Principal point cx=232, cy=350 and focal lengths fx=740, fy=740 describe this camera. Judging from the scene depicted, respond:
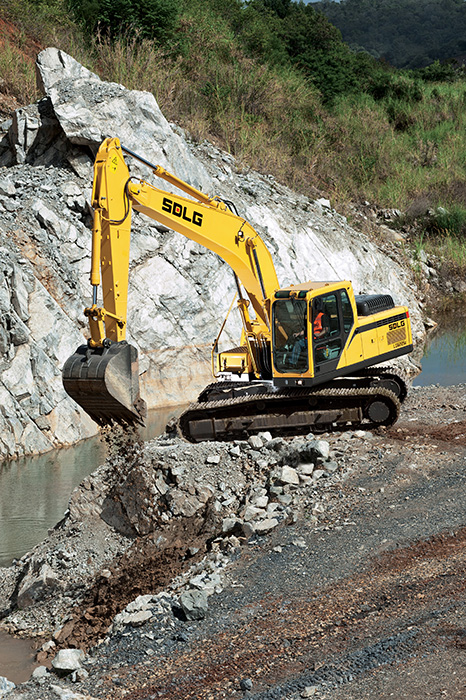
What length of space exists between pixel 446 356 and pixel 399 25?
4720 inches

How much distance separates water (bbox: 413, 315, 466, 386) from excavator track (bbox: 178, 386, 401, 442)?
19.7 ft

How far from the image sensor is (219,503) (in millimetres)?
8477

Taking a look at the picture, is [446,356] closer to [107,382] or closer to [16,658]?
[107,382]

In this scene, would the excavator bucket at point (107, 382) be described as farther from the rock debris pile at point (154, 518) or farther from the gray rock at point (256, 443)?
the gray rock at point (256, 443)

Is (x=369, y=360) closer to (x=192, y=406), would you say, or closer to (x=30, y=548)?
(x=192, y=406)

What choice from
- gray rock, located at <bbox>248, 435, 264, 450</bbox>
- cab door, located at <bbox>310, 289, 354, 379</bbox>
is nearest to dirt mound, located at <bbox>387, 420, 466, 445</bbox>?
A: cab door, located at <bbox>310, 289, 354, 379</bbox>

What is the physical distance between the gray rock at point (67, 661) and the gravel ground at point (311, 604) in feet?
0.30

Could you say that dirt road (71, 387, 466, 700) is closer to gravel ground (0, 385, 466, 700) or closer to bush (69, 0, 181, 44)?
gravel ground (0, 385, 466, 700)

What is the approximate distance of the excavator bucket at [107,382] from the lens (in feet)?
25.7

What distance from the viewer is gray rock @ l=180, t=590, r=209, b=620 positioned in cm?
639

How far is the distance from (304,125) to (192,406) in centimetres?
1975

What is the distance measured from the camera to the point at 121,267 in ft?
29.3

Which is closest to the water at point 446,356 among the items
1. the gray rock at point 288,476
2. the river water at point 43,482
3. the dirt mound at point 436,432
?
the river water at point 43,482

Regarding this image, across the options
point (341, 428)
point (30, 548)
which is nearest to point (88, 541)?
point (30, 548)
